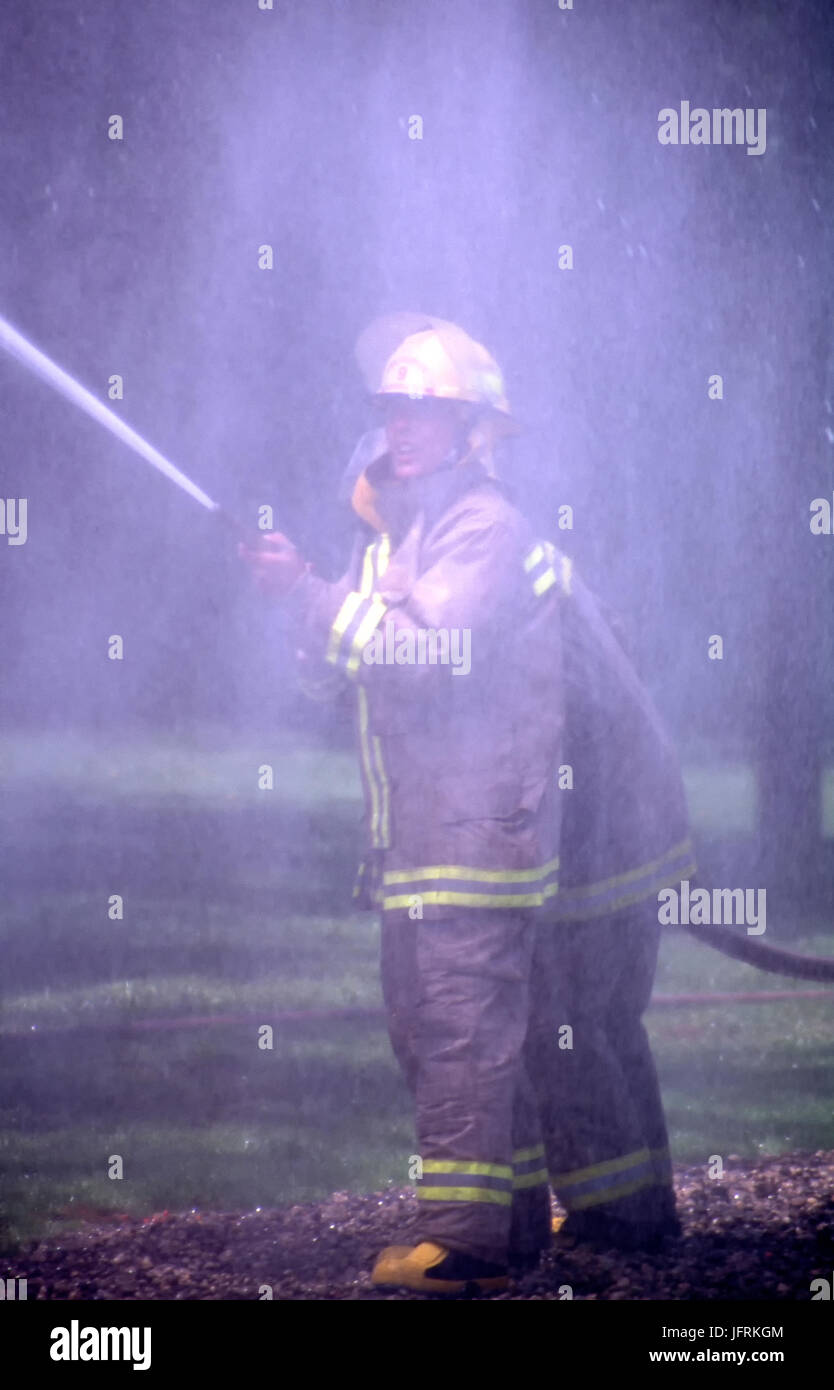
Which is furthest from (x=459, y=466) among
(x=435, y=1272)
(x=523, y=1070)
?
(x=435, y=1272)

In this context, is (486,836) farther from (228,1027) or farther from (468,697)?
(228,1027)

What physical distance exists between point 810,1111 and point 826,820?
130 inches

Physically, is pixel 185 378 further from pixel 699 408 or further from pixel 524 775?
pixel 524 775

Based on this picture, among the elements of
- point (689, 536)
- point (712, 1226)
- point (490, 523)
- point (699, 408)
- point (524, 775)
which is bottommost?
point (712, 1226)

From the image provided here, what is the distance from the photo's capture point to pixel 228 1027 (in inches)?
154

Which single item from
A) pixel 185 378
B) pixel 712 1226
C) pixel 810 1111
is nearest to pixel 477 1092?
pixel 712 1226

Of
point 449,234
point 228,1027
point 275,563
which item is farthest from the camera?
point 228,1027

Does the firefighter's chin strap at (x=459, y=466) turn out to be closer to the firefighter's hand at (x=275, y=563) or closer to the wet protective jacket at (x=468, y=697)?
the wet protective jacket at (x=468, y=697)

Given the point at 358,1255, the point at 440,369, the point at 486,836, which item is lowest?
the point at 358,1255

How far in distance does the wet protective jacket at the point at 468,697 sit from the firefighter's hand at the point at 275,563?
25mm

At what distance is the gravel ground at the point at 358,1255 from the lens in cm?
228

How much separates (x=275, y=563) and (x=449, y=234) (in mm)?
1224

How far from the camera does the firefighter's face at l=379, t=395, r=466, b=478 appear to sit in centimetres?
245

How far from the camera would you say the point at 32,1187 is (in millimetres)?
2738
